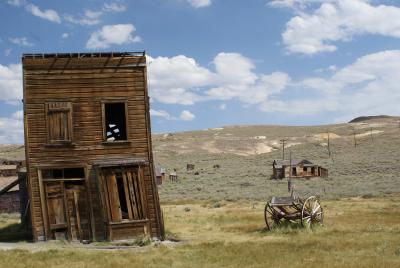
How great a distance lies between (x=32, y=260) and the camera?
1491cm

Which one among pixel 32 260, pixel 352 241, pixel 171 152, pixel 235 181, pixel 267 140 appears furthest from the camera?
pixel 267 140

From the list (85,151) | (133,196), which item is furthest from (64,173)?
(133,196)

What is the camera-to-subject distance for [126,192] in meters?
19.8

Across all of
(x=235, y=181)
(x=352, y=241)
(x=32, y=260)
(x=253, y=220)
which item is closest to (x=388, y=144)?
(x=235, y=181)

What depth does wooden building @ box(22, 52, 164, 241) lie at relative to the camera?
19.5m

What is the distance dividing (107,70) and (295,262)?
10.5 m

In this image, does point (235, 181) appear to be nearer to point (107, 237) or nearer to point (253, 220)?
point (253, 220)

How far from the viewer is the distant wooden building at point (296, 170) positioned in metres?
63.0

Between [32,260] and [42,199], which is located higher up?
[42,199]

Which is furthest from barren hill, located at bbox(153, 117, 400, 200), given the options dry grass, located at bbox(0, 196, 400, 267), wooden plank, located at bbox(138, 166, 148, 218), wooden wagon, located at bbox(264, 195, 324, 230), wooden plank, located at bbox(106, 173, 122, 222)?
wooden plank, located at bbox(106, 173, 122, 222)

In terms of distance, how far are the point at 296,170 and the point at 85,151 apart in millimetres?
48062

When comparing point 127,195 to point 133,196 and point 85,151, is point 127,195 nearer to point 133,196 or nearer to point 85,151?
point 133,196

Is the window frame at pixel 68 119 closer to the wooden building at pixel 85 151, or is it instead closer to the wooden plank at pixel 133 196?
the wooden building at pixel 85 151

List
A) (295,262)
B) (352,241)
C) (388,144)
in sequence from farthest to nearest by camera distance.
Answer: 1. (388,144)
2. (352,241)
3. (295,262)
